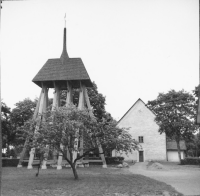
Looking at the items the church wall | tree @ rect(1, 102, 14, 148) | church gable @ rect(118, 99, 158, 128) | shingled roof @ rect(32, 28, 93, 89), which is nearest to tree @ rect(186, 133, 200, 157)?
the church wall

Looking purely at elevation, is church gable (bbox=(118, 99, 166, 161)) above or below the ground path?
above

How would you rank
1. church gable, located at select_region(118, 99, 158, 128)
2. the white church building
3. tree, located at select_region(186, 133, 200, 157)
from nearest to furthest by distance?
the white church building, church gable, located at select_region(118, 99, 158, 128), tree, located at select_region(186, 133, 200, 157)

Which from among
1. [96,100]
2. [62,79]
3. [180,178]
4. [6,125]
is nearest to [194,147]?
[96,100]

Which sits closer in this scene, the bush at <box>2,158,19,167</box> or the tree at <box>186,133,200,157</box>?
the bush at <box>2,158,19,167</box>

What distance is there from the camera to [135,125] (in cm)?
5241

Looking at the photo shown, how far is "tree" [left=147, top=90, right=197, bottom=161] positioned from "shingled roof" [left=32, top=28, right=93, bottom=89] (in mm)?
17557

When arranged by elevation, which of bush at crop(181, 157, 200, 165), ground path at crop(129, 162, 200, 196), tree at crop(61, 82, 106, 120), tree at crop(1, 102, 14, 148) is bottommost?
ground path at crop(129, 162, 200, 196)

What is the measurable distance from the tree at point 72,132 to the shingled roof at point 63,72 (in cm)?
1266

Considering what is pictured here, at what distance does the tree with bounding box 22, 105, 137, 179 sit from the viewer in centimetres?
1759

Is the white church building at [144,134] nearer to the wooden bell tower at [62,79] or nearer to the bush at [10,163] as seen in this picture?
the wooden bell tower at [62,79]

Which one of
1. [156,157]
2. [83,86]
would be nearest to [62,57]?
[83,86]

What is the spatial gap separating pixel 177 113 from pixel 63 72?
22184mm

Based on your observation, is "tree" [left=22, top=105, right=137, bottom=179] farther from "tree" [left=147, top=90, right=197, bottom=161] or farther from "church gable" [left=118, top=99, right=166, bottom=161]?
"church gable" [left=118, top=99, right=166, bottom=161]

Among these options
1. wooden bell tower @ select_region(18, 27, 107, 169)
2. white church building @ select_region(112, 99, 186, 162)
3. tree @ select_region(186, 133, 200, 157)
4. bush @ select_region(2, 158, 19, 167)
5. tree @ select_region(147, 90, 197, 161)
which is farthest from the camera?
tree @ select_region(186, 133, 200, 157)
